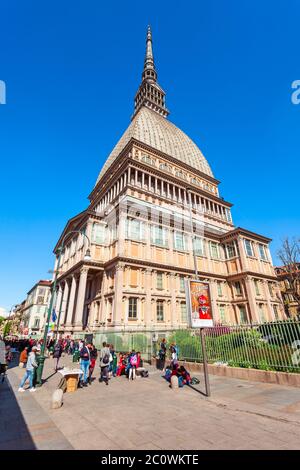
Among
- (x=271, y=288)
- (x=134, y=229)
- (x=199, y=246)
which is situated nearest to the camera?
(x=134, y=229)

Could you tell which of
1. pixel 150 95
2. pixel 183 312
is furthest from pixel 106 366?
pixel 150 95

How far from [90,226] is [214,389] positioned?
1128 inches

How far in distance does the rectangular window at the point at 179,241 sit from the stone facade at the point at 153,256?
0.59 ft

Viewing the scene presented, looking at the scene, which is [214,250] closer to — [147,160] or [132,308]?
[132,308]

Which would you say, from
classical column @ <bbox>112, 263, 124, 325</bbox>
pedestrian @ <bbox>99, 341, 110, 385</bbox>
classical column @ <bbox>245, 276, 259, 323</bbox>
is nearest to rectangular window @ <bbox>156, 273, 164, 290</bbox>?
classical column @ <bbox>112, 263, 124, 325</bbox>

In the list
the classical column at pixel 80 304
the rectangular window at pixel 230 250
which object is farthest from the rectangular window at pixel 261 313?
the classical column at pixel 80 304

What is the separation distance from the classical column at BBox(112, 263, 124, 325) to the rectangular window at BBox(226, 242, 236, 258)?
22.9m

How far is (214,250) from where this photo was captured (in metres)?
43.2

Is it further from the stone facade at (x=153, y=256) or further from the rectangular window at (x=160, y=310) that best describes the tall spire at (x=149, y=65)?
the rectangular window at (x=160, y=310)

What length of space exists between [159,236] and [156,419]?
29.9m

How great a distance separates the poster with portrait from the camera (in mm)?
9880

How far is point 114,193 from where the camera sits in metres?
42.5
